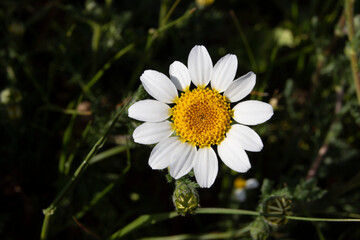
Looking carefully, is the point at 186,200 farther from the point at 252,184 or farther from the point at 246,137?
the point at 252,184

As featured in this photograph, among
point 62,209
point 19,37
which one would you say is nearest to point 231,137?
point 62,209

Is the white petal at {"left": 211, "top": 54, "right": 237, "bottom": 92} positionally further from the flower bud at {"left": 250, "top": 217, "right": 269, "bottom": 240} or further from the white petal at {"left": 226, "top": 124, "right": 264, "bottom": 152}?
the flower bud at {"left": 250, "top": 217, "right": 269, "bottom": 240}

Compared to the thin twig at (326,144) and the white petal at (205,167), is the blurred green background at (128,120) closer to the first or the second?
the thin twig at (326,144)

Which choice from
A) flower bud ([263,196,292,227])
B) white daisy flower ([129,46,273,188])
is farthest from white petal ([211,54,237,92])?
flower bud ([263,196,292,227])

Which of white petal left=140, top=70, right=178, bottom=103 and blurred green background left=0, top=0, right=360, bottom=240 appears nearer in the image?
white petal left=140, top=70, right=178, bottom=103

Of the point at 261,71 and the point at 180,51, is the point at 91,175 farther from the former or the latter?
the point at 261,71

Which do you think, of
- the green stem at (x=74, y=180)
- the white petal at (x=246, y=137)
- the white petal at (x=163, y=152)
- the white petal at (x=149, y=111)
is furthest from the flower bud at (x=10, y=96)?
the white petal at (x=246, y=137)
